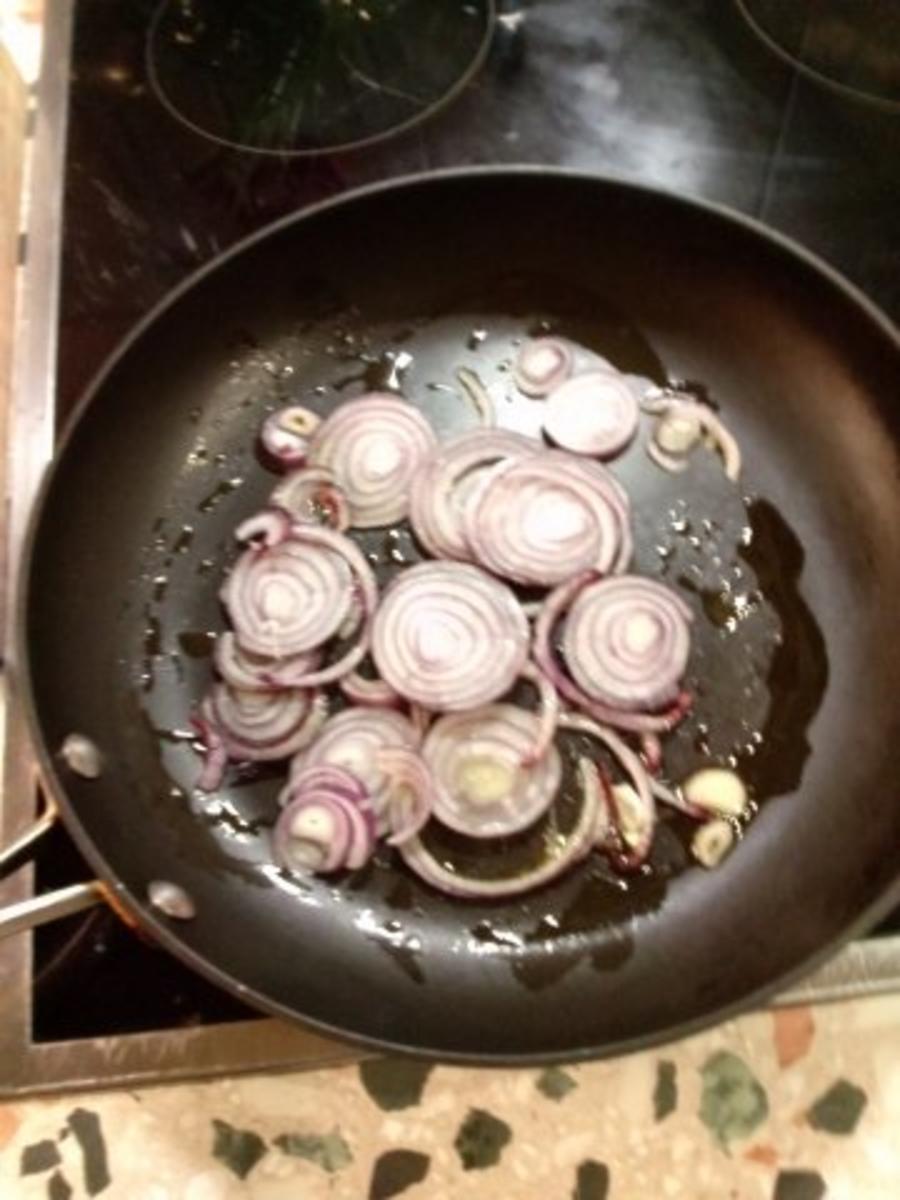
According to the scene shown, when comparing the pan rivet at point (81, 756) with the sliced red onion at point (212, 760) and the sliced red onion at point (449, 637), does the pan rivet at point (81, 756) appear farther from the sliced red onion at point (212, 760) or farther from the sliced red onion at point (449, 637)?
the sliced red onion at point (449, 637)

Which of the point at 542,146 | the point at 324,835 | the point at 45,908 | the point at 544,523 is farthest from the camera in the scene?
the point at 542,146

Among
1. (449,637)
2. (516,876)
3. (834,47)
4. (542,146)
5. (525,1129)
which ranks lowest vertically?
(525,1129)

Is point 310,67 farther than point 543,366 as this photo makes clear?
Yes

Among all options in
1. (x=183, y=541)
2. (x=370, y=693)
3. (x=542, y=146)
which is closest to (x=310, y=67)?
(x=542, y=146)

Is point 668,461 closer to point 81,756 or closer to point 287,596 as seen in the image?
point 287,596

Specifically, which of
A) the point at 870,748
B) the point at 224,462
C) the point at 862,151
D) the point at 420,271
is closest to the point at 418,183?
the point at 420,271

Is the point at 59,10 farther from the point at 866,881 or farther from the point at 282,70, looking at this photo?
the point at 866,881

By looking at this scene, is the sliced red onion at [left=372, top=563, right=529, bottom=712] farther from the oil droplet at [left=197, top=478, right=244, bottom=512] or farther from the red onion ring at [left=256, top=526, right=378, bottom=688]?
the oil droplet at [left=197, top=478, right=244, bottom=512]

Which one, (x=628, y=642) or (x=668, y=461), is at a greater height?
(x=668, y=461)
